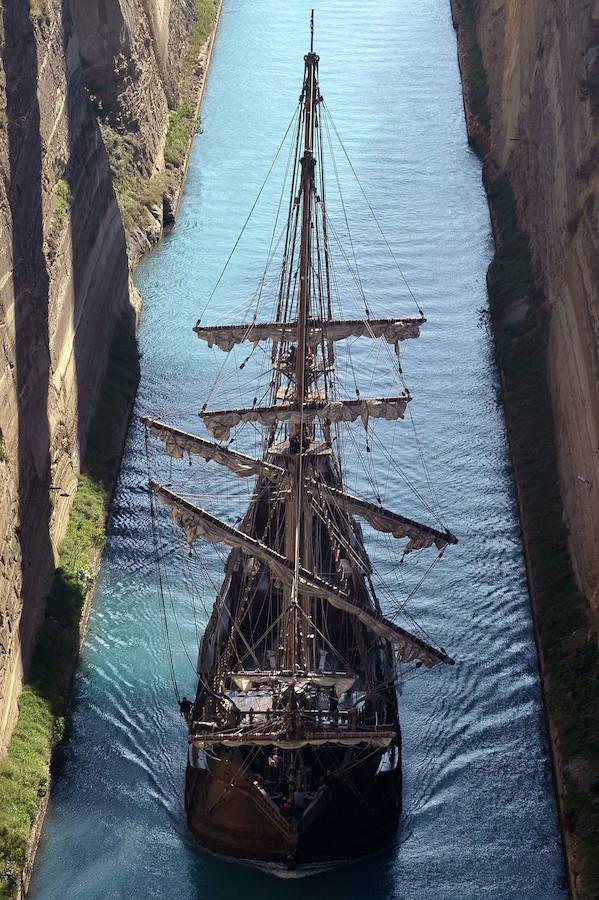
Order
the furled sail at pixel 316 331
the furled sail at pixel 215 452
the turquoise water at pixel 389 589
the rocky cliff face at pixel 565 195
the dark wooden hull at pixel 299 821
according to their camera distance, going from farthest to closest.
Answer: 1. the rocky cliff face at pixel 565 195
2. the furled sail at pixel 316 331
3. the furled sail at pixel 215 452
4. the turquoise water at pixel 389 589
5. the dark wooden hull at pixel 299 821

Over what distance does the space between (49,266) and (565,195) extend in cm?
1131

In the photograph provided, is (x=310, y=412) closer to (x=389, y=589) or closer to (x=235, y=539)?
(x=235, y=539)

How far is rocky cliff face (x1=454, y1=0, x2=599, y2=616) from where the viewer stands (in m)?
29.0

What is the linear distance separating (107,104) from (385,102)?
13.6m

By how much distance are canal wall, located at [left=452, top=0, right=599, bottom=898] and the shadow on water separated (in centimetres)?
910

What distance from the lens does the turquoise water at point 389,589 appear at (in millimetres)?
24188

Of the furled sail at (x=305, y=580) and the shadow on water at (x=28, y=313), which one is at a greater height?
the shadow on water at (x=28, y=313)

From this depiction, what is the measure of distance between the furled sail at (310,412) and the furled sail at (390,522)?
1269 millimetres

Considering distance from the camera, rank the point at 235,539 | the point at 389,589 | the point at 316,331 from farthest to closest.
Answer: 1. the point at 389,589
2. the point at 316,331
3. the point at 235,539

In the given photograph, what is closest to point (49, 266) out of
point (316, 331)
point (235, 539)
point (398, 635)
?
point (316, 331)

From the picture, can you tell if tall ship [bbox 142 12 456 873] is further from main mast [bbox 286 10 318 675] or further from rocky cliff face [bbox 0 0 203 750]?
rocky cliff face [bbox 0 0 203 750]

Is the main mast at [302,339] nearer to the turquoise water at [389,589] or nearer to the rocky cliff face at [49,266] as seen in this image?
the turquoise water at [389,589]

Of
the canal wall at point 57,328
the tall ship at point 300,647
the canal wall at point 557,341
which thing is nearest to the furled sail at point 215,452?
the tall ship at point 300,647

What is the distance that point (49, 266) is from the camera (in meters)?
31.4
